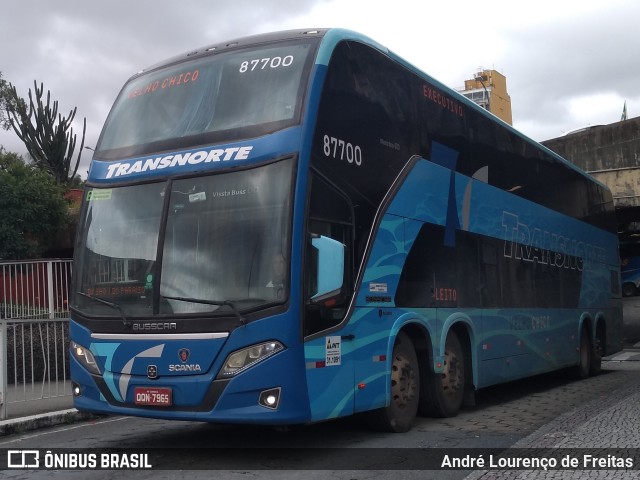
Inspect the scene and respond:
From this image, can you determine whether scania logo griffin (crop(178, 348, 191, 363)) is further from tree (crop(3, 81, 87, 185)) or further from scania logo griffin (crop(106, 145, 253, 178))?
tree (crop(3, 81, 87, 185))

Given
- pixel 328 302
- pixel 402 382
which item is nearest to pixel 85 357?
pixel 328 302

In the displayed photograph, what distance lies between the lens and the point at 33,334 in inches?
422

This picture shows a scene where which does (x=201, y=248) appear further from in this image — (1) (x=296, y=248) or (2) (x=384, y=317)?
(2) (x=384, y=317)

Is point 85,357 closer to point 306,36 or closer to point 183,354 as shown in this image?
point 183,354

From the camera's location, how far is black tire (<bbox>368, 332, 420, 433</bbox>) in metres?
7.90

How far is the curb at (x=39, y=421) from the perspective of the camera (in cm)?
902

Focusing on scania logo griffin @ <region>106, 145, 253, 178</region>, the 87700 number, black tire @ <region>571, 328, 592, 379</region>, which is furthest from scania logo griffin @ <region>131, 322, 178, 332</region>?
black tire @ <region>571, 328, 592, 379</region>

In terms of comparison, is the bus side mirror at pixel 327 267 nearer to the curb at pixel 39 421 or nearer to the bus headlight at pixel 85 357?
the bus headlight at pixel 85 357

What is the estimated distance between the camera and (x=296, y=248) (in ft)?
20.9

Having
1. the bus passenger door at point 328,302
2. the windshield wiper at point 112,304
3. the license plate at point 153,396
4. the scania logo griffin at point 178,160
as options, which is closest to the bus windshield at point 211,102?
the scania logo griffin at point 178,160

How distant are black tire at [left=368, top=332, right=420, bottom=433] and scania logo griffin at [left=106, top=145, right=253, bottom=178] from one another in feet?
9.42

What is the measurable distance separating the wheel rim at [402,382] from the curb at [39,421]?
469 cm

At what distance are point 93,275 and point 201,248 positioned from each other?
52.2 inches

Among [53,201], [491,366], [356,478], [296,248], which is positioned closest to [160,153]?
[296,248]
